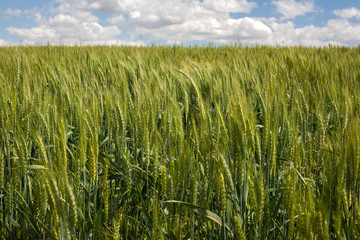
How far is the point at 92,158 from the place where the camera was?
0.90 meters

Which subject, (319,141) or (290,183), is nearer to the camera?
(290,183)

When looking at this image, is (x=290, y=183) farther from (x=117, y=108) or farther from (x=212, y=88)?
(x=212, y=88)

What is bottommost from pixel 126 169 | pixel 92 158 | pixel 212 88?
pixel 126 169

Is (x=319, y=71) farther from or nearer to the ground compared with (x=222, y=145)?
farther from the ground

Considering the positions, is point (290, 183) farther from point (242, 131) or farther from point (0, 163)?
point (0, 163)

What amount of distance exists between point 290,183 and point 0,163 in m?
0.81

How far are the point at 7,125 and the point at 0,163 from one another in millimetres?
346

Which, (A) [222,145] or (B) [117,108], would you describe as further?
(B) [117,108]

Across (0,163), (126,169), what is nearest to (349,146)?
(126,169)

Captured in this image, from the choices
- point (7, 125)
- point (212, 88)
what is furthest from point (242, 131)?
point (212, 88)

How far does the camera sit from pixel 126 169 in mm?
1191

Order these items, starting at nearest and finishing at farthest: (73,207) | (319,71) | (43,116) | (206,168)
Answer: (73,207)
(206,168)
(43,116)
(319,71)

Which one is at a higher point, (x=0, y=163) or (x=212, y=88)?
(x=212, y=88)

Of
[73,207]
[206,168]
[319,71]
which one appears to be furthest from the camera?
[319,71]
